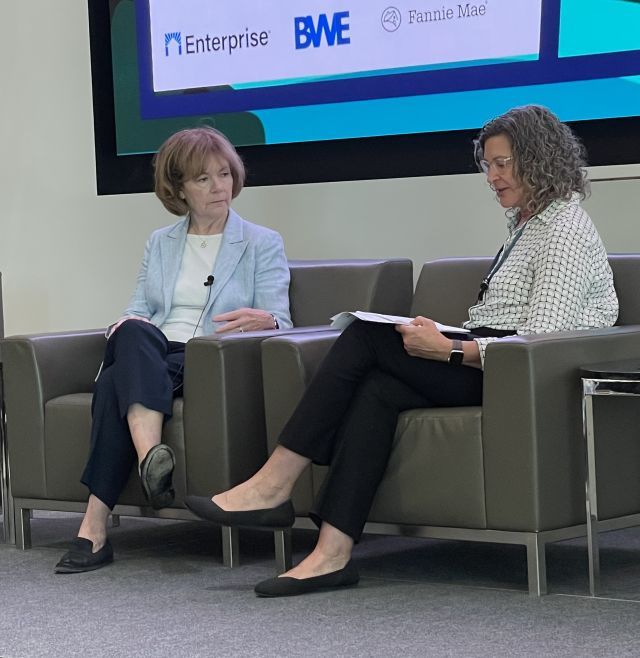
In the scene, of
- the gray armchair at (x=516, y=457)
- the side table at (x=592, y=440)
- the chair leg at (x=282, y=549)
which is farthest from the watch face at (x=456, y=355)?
the chair leg at (x=282, y=549)

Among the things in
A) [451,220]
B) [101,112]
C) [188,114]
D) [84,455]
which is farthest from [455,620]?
[101,112]

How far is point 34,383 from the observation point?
386 centimetres

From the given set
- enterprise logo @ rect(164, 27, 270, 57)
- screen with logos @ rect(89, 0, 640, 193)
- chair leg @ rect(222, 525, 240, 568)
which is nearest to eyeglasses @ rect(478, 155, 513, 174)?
screen with logos @ rect(89, 0, 640, 193)

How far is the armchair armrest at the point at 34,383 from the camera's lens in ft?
12.7

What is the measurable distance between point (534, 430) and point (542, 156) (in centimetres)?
72

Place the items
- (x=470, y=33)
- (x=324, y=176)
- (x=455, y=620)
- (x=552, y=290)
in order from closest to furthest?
A: (x=455, y=620) < (x=552, y=290) < (x=470, y=33) < (x=324, y=176)

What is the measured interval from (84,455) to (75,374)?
29 centimetres

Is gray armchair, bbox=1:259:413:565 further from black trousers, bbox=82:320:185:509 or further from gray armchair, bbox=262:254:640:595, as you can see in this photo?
gray armchair, bbox=262:254:640:595

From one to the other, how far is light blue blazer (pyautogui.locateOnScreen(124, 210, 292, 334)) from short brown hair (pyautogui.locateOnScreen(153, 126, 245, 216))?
109mm

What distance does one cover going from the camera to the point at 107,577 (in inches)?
137

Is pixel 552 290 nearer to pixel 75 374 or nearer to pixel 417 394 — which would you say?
pixel 417 394

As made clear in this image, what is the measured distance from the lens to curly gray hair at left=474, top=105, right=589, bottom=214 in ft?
10.9

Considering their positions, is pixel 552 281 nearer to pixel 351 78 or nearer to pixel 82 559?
pixel 82 559

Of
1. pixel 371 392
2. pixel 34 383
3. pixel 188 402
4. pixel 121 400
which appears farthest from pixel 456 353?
pixel 34 383
